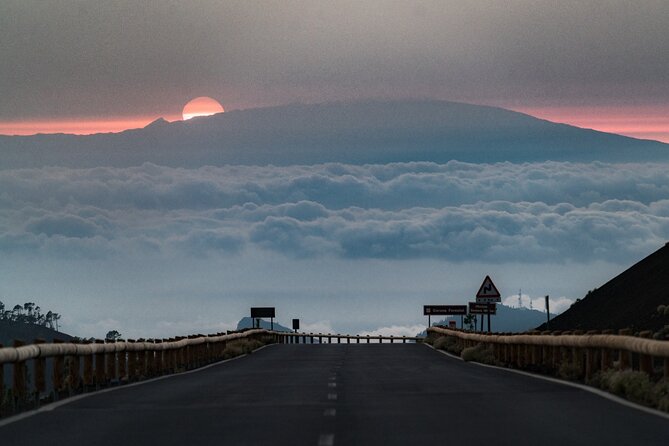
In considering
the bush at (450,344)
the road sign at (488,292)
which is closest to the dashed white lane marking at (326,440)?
the road sign at (488,292)

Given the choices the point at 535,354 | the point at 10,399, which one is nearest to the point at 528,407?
the point at 10,399

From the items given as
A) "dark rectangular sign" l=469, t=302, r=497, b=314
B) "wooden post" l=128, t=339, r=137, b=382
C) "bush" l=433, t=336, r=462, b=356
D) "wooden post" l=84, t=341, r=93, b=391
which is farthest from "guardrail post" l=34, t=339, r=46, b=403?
"dark rectangular sign" l=469, t=302, r=497, b=314

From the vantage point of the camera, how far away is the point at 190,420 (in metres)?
19.3

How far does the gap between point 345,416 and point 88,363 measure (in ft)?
39.3

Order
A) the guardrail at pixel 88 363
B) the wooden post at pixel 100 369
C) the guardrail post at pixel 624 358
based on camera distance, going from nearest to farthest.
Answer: the guardrail at pixel 88 363 → the guardrail post at pixel 624 358 → the wooden post at pixel 100 369

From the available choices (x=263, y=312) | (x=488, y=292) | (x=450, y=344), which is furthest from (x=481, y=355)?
(x=263, y=312)

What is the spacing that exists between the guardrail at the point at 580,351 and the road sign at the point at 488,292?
8543 mm

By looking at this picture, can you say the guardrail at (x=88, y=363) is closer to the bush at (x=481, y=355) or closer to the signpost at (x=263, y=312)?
the bush at (x=481, y=355)

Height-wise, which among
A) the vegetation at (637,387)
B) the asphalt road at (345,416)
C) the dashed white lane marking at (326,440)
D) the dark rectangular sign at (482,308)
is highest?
the dark rectangular sign at (482,308)

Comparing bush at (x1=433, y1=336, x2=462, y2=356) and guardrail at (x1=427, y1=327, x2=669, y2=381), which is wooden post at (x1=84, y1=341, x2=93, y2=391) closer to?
guardrail at (x1=427, y1=327, x2=669, y2=381)

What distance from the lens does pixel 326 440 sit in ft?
51.4

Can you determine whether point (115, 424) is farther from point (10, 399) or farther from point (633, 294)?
point (633, 294)

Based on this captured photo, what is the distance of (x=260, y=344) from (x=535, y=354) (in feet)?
133

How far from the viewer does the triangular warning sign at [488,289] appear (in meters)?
56.4
